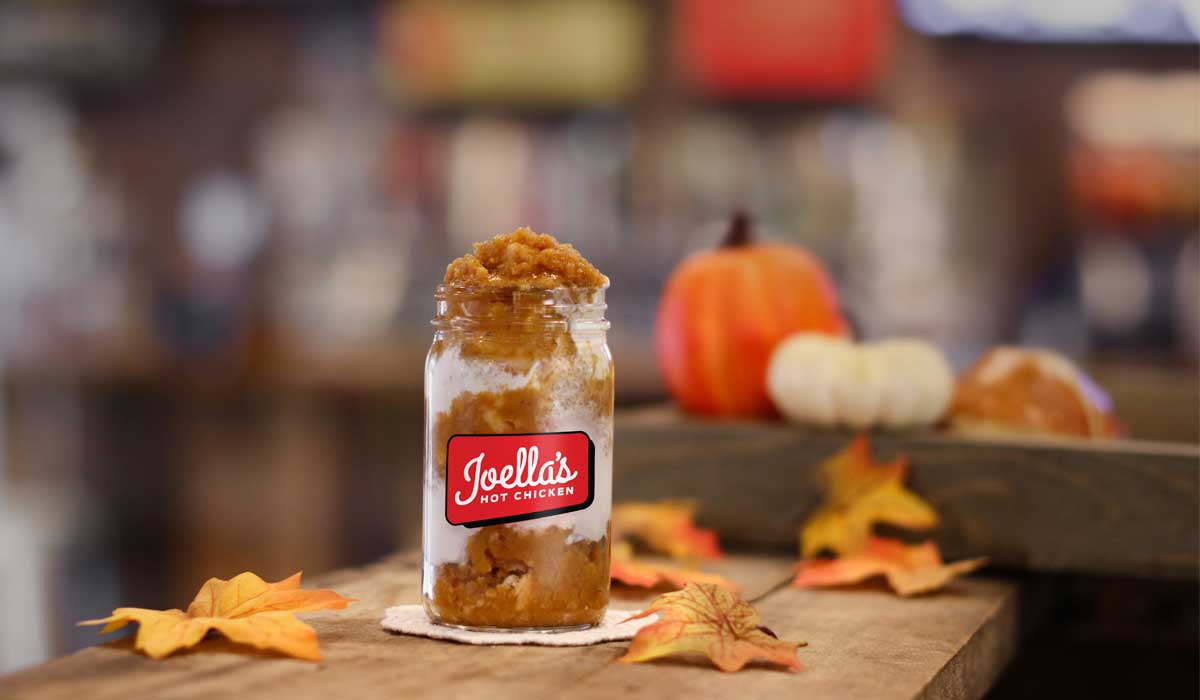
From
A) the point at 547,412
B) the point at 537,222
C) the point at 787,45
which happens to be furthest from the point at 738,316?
the point at 537,222

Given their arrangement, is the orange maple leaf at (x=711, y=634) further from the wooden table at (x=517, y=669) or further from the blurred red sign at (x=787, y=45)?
the blurred red sign at (x=787, y=45)

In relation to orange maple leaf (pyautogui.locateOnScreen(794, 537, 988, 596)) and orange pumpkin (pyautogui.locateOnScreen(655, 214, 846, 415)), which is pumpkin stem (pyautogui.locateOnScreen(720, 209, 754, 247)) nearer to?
orange pumpkin (pyautogui.locateOnScreen(655, 214, 846, 415))

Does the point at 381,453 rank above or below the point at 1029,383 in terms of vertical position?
below

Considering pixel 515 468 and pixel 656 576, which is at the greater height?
pixel 515 468

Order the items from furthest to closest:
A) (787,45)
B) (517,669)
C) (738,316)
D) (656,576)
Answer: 1. (787,45)
2. (738,316)
3. (656,576)
4. (517,669)

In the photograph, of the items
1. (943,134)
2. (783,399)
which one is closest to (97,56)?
(943,134)

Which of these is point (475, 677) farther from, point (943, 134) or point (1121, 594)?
point (943, 134)

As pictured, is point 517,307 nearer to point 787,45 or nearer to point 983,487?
point 983,487
